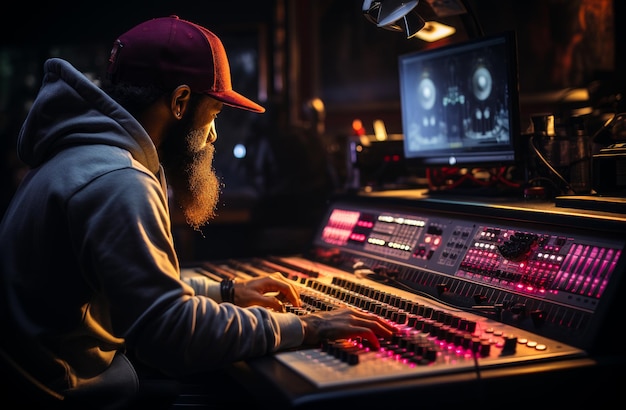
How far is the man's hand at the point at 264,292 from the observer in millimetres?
2029

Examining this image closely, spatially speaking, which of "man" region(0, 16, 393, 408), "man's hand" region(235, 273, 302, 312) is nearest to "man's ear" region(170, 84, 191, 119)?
"man" region(0, 16, 393, 408)

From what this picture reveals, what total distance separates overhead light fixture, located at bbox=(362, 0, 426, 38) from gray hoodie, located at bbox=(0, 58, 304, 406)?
1.04 meters

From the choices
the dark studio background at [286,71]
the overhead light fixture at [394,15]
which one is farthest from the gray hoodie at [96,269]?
the dark studio background at [286,71]

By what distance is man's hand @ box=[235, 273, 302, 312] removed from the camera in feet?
6.66

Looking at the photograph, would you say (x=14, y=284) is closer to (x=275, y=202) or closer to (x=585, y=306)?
(x=585, y=306)

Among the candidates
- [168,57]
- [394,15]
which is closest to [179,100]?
[168,57]

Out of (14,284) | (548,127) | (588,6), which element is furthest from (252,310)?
(588,6)

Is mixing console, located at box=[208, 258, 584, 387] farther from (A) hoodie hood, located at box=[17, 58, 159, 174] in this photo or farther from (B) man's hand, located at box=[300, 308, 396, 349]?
(A) hoodie hood, located at box=[17, 58, 159, 174]

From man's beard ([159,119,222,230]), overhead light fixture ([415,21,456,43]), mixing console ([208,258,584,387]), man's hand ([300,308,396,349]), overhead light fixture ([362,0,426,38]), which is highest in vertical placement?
overhead light fixture ([415,21,456,43])

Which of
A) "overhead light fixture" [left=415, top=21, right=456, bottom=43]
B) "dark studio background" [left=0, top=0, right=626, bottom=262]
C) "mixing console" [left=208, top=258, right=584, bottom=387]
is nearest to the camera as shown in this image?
"mixing console" [left=208, top=258, right=584, bottom=387]

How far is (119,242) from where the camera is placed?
1421 mm

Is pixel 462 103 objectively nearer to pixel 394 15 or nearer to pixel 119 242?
pixel 394 15

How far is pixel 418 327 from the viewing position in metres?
1.69

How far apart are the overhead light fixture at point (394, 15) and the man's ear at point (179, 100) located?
88cm
